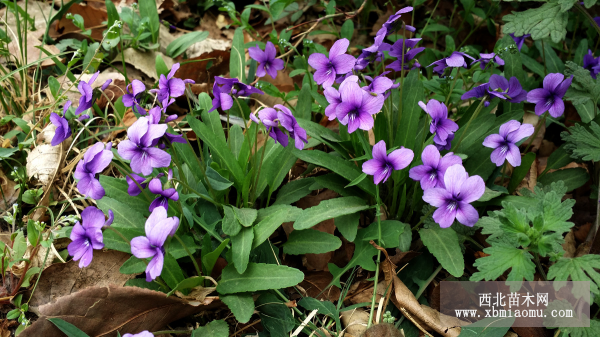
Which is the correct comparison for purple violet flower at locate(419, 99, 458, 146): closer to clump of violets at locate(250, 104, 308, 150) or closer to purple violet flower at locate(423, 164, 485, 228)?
purple violet flower at locate(423, 164, 485, 228)

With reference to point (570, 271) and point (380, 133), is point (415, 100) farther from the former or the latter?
point (570, 271)

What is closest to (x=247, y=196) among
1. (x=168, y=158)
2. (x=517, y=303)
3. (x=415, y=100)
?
(x=168, y=158)

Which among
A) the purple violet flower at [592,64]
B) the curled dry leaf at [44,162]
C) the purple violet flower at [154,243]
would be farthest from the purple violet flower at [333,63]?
the curled dry leaf at [44,162]

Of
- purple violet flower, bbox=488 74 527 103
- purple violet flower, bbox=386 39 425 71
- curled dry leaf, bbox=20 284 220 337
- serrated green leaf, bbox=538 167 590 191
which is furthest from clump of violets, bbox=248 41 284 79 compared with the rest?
serrated green leaf, bbox=538 167 590 191

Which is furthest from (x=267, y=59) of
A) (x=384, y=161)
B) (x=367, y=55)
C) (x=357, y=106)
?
(x=384, y=161)

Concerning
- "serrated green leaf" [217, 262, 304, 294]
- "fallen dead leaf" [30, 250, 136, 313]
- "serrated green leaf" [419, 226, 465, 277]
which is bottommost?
"fallen dead leaf" [30, 250, 136, 313]

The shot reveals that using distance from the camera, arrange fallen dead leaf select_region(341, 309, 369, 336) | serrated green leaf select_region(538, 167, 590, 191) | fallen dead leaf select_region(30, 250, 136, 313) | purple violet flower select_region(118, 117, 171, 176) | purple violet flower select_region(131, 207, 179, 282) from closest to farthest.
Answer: purple violet flower select_region(131, 207, 179, 282), purple violet flower select_region(118, 117, 171, 176), fallen dead leaf select_region(341, 309, 369, 336), fallen dead leaf select_region(30, 250, 136, 313), serrated green leaf select_region(538, 167, 590, 191)

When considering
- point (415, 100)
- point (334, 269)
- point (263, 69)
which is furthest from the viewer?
point (263, 69)
